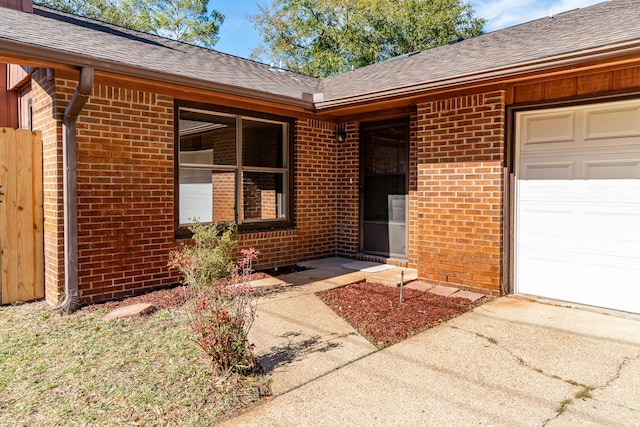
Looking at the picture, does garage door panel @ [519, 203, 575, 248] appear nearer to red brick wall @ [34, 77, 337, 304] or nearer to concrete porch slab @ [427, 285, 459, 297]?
concrete porch slab @ [427, 285, 459, 297]

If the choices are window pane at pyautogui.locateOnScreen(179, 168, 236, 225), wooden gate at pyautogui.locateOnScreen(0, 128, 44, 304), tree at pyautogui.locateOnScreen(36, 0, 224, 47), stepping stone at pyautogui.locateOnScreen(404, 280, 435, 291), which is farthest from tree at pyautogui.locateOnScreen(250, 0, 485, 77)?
wooden gate at pyautogui.locateOnScreen(0, 128, 44, 304)

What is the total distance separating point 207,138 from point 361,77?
3337 mm

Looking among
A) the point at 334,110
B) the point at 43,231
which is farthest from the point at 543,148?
the point at 43,231

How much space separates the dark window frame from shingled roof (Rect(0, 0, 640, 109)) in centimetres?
42

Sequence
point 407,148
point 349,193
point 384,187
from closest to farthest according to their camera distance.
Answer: point 407,148, point 384,187, point 349,193

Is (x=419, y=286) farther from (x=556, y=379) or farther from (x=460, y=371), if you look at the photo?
(x=556, y=379)

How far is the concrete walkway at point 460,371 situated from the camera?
2539mm

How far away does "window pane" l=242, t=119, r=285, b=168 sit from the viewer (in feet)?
21.4

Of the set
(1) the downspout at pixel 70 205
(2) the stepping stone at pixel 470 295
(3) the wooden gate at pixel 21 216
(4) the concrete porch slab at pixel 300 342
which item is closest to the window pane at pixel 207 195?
(1) the downspout at pixel 70 205

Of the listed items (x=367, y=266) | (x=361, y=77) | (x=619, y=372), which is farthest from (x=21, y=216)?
(x=619, y=372)

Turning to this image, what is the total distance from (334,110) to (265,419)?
16.2 ft

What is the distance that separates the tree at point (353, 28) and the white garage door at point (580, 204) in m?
17.5

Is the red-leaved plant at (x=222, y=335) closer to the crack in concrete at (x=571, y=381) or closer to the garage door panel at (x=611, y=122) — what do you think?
the crack in concrete at (x=571, y=381)

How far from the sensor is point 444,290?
5.38m
